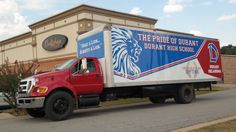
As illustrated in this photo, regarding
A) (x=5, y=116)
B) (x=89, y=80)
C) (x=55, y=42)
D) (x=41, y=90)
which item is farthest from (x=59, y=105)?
(x=55, y=42)

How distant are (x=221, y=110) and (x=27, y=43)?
2817 centimetres

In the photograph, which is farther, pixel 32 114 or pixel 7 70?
pixel 7 70

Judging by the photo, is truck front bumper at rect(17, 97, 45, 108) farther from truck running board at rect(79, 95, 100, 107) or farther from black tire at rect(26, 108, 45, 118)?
truck running board at rect(79, 95, 100, 107)

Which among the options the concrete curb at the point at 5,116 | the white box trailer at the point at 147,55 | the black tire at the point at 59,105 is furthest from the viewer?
the concrete curb at the point at 5,116

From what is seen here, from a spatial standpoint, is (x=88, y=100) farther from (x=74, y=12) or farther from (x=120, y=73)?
(x=74, y=12)

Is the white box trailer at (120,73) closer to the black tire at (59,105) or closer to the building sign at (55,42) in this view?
the black tire at (59,105)

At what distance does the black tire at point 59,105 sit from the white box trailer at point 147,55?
1893mm

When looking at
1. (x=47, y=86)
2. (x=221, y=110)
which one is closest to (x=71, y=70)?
(x=47, y=86)

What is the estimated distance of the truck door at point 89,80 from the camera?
13203 mm

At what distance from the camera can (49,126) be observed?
11148mm

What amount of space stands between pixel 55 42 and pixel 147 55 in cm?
1851

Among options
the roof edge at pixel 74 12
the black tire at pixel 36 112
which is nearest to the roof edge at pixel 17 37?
the roof edge at pixel 74 12

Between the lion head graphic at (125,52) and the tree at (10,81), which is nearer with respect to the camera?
the lion head graphic at (125,52)

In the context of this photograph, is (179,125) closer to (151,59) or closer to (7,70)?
(151,59)
